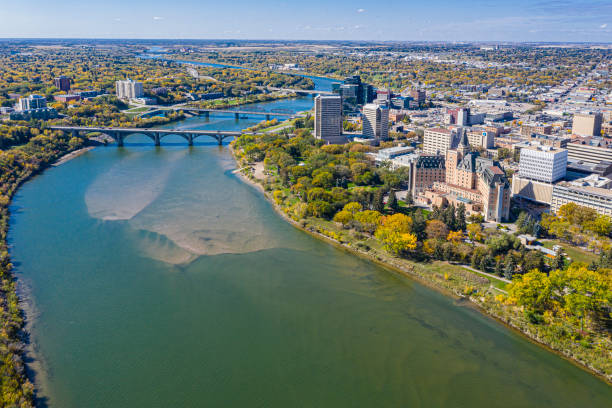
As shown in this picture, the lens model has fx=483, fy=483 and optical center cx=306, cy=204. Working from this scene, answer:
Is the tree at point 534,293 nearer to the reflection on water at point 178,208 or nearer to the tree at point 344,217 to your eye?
the tree at point 344,217

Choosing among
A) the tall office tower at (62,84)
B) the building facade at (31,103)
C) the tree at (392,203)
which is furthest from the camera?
the tall office tower at (62,84)

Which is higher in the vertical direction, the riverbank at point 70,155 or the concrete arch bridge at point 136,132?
the concrete arch bridge at point 136,132

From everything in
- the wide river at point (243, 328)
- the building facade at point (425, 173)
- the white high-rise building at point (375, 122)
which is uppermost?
the white high-rise building at point (375, 122)

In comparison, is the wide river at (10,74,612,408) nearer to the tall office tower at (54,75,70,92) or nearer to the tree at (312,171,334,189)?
the tree at (312,171,334,189)

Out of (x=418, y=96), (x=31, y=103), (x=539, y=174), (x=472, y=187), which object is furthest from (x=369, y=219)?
(x=418, y=96)

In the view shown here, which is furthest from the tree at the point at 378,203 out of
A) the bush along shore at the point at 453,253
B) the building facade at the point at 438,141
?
the building facade at the point at 438,141

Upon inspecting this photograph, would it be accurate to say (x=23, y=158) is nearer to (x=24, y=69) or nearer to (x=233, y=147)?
(x=233, y=147)

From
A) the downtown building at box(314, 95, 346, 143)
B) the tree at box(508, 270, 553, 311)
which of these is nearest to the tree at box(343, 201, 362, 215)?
the tree at box(508, 270, 553, 311)

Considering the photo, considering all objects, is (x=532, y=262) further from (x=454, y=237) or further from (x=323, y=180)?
(x=323, y=180)

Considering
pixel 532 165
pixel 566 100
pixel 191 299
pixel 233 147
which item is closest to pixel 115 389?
pixel 191 299
